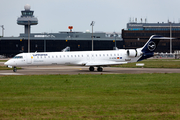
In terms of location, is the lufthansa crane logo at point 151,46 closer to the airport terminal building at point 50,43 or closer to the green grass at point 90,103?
the green grass at point 90,103

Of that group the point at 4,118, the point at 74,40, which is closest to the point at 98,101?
the point at 4,118

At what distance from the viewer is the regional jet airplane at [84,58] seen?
37562mm

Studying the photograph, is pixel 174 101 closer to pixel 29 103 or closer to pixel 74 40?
pixel 29 103

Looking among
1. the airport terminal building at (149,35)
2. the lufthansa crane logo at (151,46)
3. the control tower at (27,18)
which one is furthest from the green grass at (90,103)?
the control tower at (27,18)

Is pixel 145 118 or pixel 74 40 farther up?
pixel 74 40

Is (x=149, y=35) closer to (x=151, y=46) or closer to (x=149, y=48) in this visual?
(x=151, y=46)

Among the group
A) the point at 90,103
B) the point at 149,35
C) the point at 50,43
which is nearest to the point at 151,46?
the point at 90,103

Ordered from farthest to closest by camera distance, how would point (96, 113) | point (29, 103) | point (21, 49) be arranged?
point (21, 49)
point (29, 103)
point (96, 113)

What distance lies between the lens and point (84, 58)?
3894 centimetres

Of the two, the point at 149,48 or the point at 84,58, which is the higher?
the point at 149,48

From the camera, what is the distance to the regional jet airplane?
37562 mm

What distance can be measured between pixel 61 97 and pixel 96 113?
4301mm

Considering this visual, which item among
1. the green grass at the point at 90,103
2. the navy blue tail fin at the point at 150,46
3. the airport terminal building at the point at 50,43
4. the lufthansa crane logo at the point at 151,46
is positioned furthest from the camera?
the airport terminal building at the point at 50,43

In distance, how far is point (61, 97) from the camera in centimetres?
1599
